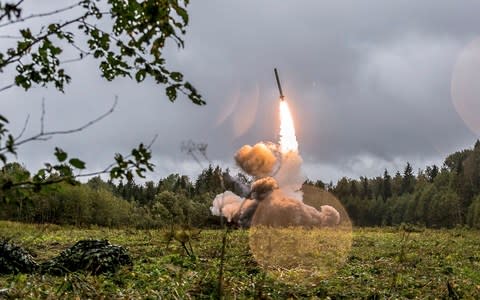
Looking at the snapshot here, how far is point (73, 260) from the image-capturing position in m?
14.2

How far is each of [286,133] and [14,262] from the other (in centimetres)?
2864

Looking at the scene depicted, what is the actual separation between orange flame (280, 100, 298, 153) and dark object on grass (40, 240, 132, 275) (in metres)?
24.8

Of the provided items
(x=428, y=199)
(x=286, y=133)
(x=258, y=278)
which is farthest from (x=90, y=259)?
(x=428, y=199)

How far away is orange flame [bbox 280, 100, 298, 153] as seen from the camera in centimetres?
3845

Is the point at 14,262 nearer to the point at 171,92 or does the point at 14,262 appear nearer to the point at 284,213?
the point at 171,92

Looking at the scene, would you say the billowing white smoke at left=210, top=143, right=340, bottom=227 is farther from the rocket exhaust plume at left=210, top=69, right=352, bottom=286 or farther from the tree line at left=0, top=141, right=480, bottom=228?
the tree line at left=0, top=141, right=480, bottom=228

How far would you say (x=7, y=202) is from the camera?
10.8ft

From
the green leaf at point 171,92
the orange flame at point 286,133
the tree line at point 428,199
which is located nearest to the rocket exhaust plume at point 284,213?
the orange flame at point 286,133

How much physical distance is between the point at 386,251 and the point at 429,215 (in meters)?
76.8

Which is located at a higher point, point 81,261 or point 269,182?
point 269,182

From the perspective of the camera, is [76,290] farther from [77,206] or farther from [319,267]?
[77,206]

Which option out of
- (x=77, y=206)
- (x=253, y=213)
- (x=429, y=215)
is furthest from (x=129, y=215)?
(x=429, y=215)

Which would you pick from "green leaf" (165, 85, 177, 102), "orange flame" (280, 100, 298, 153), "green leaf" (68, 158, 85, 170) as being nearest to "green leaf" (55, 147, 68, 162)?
"green leaf" (68, 158, 85, 170)

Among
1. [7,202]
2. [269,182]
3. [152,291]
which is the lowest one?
[152,291]
